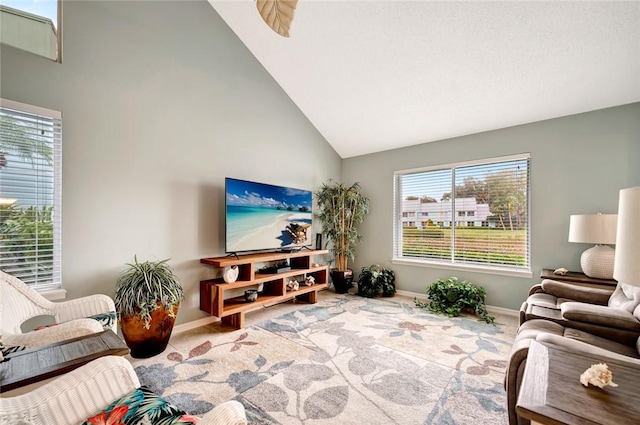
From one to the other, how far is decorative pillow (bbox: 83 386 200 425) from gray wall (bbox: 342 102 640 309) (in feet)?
12.5

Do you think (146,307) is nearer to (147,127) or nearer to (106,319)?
(106,319)

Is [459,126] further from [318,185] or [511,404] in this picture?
[511,404]

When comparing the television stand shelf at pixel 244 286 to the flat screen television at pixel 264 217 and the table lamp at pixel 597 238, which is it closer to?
the flat screen television at pixel 264 217

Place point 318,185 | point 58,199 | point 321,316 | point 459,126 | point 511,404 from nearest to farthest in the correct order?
1. point 511,404
2. point 58,199
3. point 321,316
4. point 459,126
5. point 318,185

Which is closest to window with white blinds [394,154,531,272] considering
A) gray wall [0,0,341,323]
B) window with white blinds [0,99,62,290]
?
gray wall [0,0,341,323]

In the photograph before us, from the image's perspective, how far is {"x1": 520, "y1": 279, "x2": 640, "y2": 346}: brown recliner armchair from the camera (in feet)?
5.28

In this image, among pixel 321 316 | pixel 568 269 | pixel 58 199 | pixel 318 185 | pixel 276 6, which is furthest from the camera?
pixel 318 185

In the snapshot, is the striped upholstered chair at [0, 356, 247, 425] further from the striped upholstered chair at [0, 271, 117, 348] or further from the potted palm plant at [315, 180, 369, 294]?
the potted palm plant at [315, 180, 369, 294]

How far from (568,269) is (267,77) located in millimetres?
4480

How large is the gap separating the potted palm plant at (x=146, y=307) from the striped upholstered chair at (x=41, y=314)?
33 centimetres

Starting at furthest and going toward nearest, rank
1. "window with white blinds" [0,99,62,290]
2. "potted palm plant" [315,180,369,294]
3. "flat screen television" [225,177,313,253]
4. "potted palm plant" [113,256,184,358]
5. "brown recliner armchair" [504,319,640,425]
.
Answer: "potted palm plant" [315,180,369,294] < "flat screen television" [225,177,313,253] < "potted palm plant" [113,256,184,358] < "window with white blinds" [0,99,62,290] < "brown recliner armchair" [504,319,640,425]

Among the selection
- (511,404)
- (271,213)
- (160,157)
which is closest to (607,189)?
(511,404)

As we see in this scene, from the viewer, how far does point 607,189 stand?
2852 millimetres

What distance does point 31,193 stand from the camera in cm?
201
